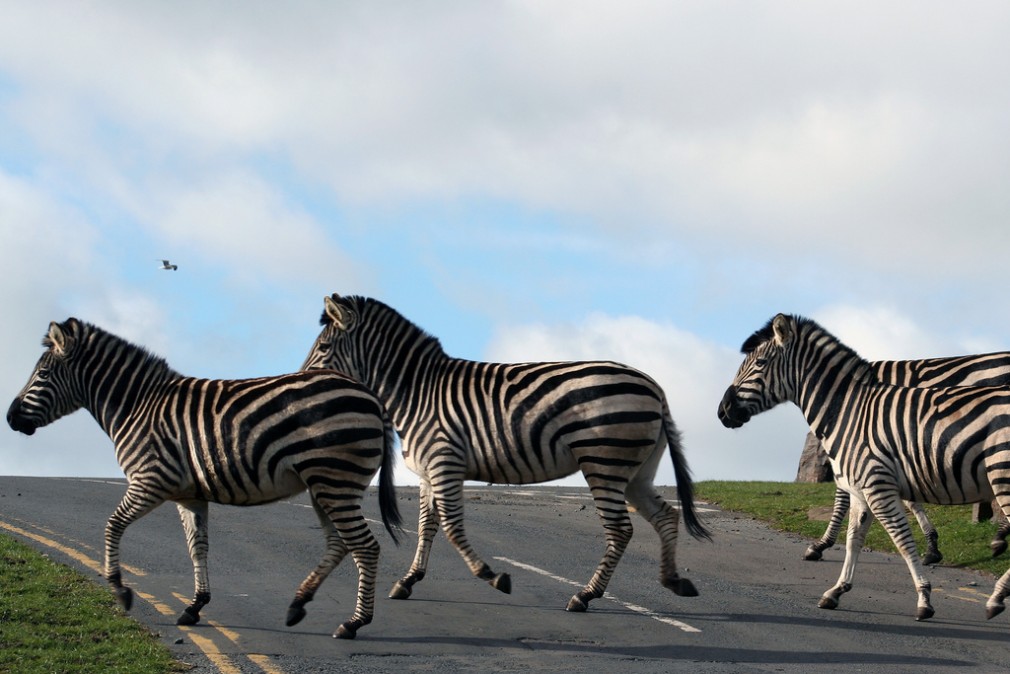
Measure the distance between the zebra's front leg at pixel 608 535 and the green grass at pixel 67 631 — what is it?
4285 millimetres

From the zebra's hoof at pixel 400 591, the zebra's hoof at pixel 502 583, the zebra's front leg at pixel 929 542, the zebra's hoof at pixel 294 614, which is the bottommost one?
the zebra's hoof at pixel 294 614

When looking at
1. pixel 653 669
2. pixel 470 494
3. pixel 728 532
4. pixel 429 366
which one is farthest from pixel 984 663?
pixel 470 494

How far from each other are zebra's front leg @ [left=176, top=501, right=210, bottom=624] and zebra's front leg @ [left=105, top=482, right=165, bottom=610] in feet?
1.54

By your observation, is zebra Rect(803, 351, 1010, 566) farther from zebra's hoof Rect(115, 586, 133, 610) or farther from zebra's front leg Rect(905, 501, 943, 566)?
zebra's hoof Rect(115, 586, 133, 610)

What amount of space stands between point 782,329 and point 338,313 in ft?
17.1

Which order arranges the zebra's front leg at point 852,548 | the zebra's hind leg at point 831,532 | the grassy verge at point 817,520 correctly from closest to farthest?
the zebra's front leg at point 852,548
the zebra's hind leg at point 831,532
the grassy verge at point 817,520

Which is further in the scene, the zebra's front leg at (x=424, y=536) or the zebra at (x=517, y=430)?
the zebra's front leg at (x=424, y=536)

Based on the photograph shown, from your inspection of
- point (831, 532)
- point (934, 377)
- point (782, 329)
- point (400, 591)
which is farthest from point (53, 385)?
point (934, 377)

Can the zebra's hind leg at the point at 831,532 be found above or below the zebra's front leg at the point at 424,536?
above

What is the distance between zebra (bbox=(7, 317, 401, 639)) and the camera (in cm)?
1138

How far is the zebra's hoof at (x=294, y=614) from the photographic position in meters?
11.7

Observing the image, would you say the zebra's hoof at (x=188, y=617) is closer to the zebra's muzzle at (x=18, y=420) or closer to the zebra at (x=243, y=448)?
the zebra at (x=243, y=448)

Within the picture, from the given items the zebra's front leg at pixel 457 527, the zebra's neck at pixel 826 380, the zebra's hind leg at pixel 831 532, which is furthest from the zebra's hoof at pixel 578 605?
the zebra's hind leg at pixel 831 532

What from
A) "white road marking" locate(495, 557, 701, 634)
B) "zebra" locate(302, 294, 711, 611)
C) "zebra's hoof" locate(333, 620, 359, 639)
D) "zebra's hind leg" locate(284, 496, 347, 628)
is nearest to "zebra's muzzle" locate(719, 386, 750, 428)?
"zebra" locate(302, 294, 711, 611)
